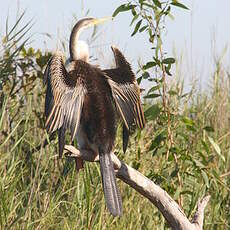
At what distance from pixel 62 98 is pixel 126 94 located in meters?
0.38

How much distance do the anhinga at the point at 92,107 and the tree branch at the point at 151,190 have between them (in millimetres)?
65

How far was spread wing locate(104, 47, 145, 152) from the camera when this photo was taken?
12.1 ft

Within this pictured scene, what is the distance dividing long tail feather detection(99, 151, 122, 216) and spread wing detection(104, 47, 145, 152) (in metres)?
0.33

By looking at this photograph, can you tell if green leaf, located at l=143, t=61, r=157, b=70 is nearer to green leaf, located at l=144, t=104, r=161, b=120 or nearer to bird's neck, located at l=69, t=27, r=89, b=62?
green leaf, located at l=144, t=104, r=161, b=120

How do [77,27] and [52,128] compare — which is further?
[77,27]

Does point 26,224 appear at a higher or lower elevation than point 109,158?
lower

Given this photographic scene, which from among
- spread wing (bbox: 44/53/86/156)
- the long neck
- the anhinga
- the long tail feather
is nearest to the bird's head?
the long neck

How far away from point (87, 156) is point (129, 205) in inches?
47.8

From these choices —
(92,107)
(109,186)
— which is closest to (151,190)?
(109,186)

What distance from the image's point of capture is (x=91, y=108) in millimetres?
3615

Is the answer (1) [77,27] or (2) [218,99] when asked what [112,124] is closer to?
(1) [77,27]

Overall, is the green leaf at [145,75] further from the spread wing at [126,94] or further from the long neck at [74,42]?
the long neck at [74,42]

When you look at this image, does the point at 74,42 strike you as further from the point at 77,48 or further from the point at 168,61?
the point at 168,61

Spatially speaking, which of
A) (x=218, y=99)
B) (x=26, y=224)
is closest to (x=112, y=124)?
(x=26, y=224)
